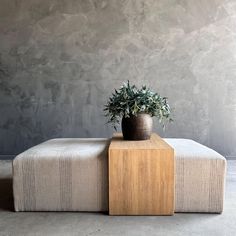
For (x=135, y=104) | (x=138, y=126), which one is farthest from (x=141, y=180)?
(x=135, y=104)

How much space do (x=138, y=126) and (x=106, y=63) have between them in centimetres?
168

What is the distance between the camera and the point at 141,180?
1.96 m

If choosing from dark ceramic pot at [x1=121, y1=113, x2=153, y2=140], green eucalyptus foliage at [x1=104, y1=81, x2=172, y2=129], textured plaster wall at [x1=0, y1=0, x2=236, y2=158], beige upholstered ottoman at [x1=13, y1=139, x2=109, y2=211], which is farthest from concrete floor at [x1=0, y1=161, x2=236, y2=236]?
textured plaster wall at [x1=0, y1=0, x2=236, y2=158]

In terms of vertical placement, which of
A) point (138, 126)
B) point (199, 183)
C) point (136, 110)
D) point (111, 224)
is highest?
point (136, 110)

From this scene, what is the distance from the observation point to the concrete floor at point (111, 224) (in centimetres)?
174

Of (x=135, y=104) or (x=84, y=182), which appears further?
(x=135, y=104)

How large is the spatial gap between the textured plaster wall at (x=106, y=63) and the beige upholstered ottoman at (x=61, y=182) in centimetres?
183

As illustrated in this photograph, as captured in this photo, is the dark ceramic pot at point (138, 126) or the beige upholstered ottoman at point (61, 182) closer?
the beige upholstered ottoman at point (61, 182)

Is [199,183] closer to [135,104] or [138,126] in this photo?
[138,126]

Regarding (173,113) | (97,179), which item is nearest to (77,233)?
(97,179)

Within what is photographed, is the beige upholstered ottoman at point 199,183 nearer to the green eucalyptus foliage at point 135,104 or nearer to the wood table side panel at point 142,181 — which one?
the wood table side panel at point 142,181

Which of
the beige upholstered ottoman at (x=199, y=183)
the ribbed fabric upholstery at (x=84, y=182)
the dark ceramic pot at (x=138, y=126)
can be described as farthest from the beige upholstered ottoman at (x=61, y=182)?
the beige upholstered ottoman at (x=199, y=183)

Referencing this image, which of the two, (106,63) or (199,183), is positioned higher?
(106,63)

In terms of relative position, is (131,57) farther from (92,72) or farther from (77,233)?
(77,233)
